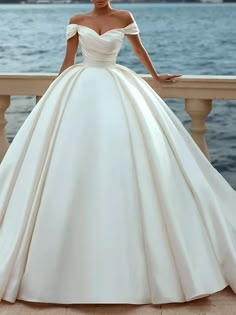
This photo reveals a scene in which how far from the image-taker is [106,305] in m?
2.60

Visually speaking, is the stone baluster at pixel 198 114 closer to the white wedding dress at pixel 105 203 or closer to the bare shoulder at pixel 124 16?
the white wedding dress at pixel 105 203

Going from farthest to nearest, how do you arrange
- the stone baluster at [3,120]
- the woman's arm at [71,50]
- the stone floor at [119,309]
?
the stone baluster at [3,120]
the woman's arm at [71,50]
the stone floor at [119,309]

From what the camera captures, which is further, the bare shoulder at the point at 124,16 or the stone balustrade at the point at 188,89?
the stone balustrade at the point at 188,89

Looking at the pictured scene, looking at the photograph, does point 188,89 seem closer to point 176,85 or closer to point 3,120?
point 176,85

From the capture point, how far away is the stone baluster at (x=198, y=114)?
356 cm

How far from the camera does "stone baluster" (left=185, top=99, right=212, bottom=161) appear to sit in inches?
140

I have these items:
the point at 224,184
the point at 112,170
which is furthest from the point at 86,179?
the point at 224,184

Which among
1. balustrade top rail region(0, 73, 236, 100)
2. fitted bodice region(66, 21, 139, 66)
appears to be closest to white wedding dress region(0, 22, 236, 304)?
fitted bodice region(66, 21, 139, 66)

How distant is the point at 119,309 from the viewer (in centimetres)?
257

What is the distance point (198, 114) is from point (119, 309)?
4.59 feet

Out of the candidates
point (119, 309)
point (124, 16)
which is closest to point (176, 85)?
point (124, 16)

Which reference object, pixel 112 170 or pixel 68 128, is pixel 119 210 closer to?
pixel 112 170

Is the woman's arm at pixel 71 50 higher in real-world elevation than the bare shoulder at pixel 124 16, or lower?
lower

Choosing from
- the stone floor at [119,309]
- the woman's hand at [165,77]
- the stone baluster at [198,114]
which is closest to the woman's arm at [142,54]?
the woman's hand at [165,77]
